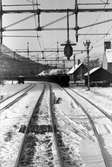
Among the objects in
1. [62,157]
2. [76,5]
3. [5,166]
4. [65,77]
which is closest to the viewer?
[5,166]

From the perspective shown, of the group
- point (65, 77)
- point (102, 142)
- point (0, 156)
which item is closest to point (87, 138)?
point (102, 142)

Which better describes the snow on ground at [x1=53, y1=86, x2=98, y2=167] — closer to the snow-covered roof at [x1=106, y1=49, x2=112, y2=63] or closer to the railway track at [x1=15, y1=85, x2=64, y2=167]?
the railway track at [x1=15, y1=85, x2=64, y2=167]

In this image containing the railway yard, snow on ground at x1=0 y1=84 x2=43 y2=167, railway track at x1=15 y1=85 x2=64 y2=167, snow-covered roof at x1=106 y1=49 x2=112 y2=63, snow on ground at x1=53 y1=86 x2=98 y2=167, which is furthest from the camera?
snow-covered roof at x1=106 y1=49 x2=112 y2=63

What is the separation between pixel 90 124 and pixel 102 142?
3167 mm

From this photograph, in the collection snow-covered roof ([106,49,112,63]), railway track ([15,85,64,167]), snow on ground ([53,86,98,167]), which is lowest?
snow on ground ([53,86,98,167])

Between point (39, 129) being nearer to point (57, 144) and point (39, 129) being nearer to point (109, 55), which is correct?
point (57, 144)

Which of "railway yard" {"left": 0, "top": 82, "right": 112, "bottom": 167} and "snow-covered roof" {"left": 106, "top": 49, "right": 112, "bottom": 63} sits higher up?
"snow-covered roof" {"left": 106, "top": 49, "right": 112, "bottom": 63}

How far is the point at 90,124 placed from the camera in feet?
41.7

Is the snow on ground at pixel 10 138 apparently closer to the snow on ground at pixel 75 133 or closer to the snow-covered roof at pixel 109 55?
the snow on ground at pixel 75 133

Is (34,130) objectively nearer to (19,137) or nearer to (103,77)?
(19,137)

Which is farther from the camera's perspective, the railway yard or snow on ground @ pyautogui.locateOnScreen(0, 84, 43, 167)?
snow on ground @ pyautogui.locateOnScreen(0, 84, 43, 167)

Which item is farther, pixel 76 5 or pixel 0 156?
pixel 76 5

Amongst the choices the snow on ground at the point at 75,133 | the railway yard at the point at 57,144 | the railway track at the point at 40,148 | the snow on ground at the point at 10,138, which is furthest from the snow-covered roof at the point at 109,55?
the railway track at the point at 40,148

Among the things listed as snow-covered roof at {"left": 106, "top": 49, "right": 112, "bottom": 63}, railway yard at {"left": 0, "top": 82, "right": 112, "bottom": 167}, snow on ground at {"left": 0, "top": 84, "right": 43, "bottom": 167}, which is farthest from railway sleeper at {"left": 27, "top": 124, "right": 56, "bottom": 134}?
snow-covered roof at {"left": 106, "top": 49, "right": 112, "bottom": 63}
